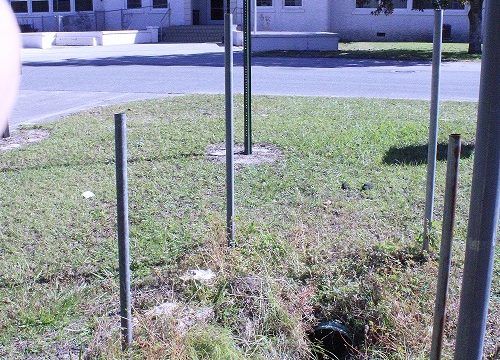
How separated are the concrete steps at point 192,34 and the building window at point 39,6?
10.3 metres

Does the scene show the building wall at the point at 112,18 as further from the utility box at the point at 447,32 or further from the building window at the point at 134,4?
the utility box at the point at 447,32

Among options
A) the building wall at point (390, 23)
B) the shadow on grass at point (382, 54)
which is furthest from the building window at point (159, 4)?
the shadow on grass at point (382, 54)

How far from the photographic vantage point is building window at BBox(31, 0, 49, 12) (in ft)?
144

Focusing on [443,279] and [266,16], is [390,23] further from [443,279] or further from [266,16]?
[443,279]

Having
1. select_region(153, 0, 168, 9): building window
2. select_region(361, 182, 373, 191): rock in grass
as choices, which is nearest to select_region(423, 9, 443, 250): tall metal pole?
select_region(361, 182, 373, 191): rock in grass

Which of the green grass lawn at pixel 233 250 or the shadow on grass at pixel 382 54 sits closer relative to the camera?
the green grass lawn at pixel 233 250

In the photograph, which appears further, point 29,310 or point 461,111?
point 461,111

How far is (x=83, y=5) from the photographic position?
4316cm

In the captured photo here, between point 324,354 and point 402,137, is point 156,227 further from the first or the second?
point 402,137

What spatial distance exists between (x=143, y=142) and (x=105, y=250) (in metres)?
A: 3.74

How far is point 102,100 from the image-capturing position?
13445 millimetres

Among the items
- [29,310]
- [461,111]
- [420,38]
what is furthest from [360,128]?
[420,38]

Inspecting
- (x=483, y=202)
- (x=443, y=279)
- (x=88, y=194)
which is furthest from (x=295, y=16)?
(x=483, y=202)

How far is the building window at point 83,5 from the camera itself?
42947 mm
